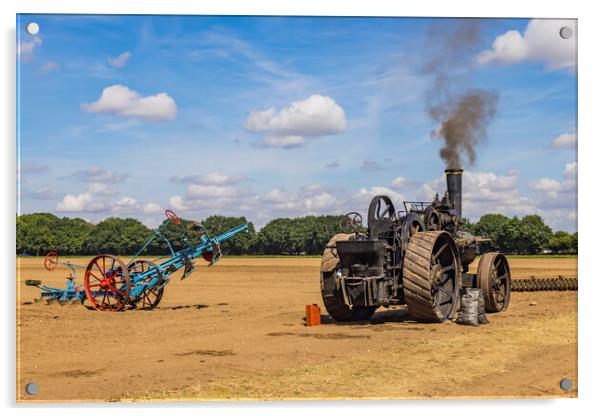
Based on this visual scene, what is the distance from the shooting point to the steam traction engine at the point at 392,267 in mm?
15977

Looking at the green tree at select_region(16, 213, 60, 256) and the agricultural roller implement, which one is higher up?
the green tree at select_region(16, 213, 60, 256)

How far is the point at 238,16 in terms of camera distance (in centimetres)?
1062

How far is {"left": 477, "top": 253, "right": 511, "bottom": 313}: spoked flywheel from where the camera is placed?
19250 mm

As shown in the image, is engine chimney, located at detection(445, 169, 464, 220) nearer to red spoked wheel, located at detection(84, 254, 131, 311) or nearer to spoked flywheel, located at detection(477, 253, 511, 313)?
spoked flywheel, located at detection(477, 253, 511, 313)

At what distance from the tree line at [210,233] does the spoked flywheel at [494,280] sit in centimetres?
110

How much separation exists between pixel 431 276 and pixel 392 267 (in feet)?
3.33

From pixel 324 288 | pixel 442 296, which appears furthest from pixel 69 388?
pixel 442 296

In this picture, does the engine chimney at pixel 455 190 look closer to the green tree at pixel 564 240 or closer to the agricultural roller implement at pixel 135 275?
the green tree at pixel 564 240

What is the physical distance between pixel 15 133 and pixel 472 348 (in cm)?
837

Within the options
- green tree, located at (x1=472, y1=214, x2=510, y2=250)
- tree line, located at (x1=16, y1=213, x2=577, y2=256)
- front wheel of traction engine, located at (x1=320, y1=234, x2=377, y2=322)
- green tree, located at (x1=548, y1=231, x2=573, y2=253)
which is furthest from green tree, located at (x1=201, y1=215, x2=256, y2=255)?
green tree, located at (x1=548, y1=231, x2=573, y2=253)

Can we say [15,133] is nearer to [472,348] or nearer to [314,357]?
[314,357]

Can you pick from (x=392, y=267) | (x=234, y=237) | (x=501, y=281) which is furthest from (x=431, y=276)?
(x=234, y=237)

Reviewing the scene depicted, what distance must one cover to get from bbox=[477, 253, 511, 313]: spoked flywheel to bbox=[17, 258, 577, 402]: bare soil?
1.46ft

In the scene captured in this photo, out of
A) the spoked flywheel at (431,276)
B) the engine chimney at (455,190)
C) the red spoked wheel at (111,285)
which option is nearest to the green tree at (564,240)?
the spoked flywheel at (431,276)
